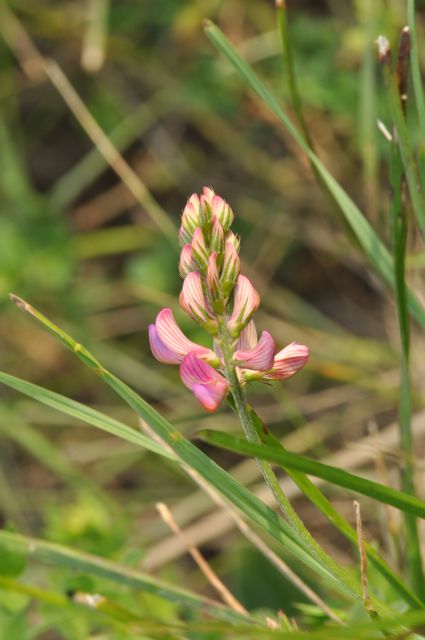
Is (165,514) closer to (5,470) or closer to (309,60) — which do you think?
(5,470)

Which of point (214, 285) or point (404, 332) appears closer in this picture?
point (214, 285)

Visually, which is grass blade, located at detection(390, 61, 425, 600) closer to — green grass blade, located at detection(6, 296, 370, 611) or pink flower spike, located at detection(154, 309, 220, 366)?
green grass blade, located at detection(6, 296, 370, 611)

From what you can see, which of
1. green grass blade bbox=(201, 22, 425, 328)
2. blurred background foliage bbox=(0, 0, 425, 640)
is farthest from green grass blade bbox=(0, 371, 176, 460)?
blurred background foliage bbox=(0, 0, 425, 640)

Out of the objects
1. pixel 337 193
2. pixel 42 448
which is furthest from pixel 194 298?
pixel 42 448

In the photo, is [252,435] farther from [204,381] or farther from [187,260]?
[187,260]

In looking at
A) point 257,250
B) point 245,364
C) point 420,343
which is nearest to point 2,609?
point 245,364
